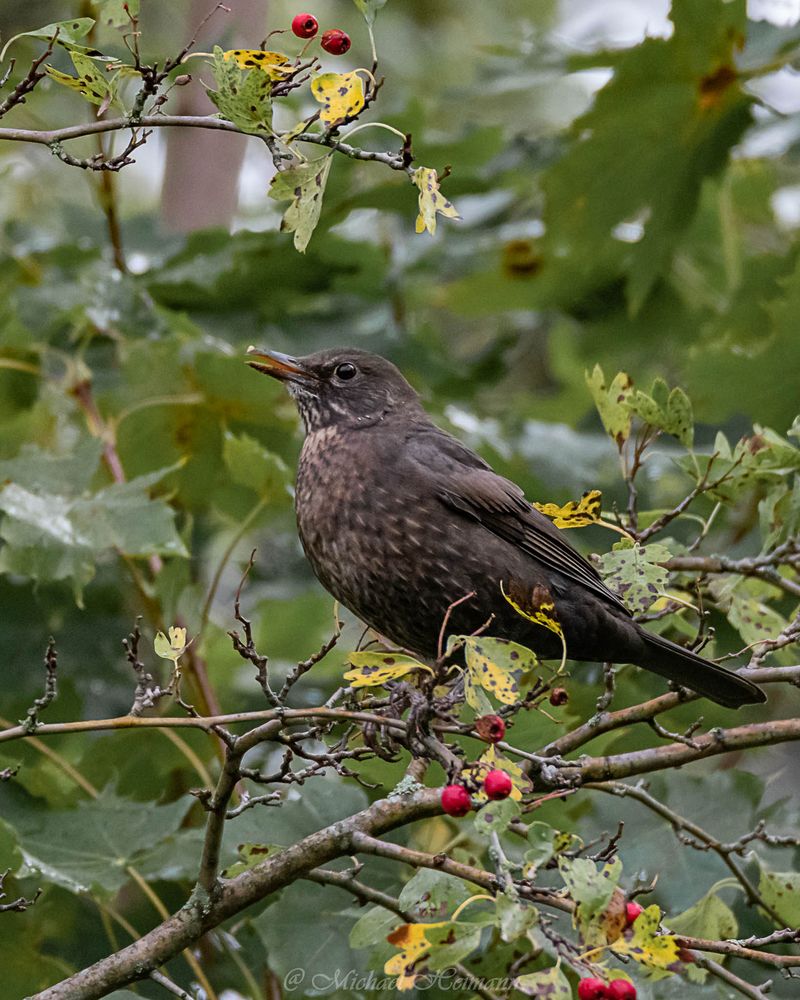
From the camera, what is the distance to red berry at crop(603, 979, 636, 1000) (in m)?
2.14

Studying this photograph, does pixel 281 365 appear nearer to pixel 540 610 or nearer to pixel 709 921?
pixel 540 610

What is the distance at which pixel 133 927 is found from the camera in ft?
12.0

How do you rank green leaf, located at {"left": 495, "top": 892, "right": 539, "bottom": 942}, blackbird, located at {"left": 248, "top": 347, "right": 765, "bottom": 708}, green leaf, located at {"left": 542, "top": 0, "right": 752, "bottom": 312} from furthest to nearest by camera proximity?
green leaf, located at {"left": 542, "top": 0, "right": 752, "bottom": 312} < blackbird, located at {"left": 248, "top": 347, "right": 765, "bottom": 708} < green leaf, located at {"left": 495, "top": 892, "right": 539, "bottom": 942}

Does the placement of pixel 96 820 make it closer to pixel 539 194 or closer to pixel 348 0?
pixel 539 194

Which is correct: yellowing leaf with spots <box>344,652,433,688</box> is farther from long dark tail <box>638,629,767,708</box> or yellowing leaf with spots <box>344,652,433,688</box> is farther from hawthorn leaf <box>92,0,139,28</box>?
hawthorn leaf <box>92,0,139,28</box>

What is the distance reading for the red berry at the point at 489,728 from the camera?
2303mm

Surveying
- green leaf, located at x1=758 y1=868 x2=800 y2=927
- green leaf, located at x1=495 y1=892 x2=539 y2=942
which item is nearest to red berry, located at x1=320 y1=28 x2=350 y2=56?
green leaf, located at x1=495 y1=892 x2=539 y2=942

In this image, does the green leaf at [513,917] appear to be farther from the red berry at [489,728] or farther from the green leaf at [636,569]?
the green leaf at [636,569]

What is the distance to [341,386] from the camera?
4.41 metres

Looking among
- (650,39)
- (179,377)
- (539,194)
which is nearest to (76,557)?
(179,377)

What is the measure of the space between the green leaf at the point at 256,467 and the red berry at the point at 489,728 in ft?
5.67

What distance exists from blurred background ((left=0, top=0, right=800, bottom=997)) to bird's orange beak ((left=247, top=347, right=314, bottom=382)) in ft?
→ 0.19

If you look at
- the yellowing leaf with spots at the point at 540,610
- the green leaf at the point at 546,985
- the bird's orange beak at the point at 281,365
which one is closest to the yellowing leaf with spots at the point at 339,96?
the yellowing leaf with spots at the point at 540,610

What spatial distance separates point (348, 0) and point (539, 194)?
125 inches
